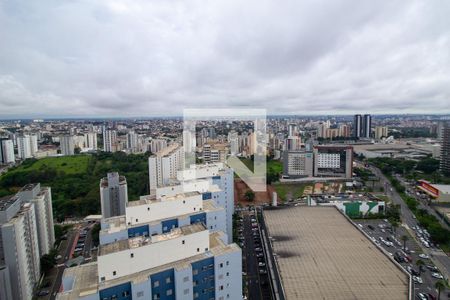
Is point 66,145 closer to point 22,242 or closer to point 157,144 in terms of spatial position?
point 157,144

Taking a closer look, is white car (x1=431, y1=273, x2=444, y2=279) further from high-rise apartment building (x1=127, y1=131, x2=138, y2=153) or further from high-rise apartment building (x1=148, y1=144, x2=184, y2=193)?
high-rise apartment building (x1=127, y1=131, x2=138, y2=153)

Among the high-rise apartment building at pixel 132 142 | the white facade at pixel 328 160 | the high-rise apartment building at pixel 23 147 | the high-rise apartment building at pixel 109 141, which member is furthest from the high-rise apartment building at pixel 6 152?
the white facade at pixel 328 160

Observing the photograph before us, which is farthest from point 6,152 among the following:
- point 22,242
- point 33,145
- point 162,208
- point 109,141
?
point 162,208

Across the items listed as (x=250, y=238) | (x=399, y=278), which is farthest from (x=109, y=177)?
(x=399, y=278)

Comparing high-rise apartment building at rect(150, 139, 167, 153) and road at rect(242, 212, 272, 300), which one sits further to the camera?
high-rise apartment building at rect(150, 139, 167, 153)

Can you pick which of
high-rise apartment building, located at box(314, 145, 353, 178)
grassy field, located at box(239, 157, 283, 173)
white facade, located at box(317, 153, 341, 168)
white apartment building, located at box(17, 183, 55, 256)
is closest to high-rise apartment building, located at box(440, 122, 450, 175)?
high-rise apartment building, located at box(314, 145, 353, 178)

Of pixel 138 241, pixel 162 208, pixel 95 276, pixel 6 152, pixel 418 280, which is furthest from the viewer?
pixel 6 152
